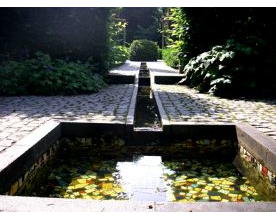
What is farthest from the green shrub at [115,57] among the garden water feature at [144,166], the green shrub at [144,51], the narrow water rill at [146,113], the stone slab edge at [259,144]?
the green shrub at [144,51]

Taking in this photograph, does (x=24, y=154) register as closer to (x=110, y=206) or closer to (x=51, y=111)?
(x=110, y=206)

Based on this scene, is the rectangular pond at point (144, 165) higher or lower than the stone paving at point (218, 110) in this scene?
lower

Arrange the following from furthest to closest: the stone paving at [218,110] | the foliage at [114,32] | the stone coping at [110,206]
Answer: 1. the foliage at [114,32]
2. the stone paving at [218,110]
3. the stone coping at [110,206]

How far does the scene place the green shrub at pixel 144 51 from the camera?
102 ft

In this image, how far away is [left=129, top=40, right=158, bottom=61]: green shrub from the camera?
102 ft

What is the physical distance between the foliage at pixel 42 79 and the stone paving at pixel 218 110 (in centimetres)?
227

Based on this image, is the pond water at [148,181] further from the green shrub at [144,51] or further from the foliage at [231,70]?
the green shrub at [144,51]

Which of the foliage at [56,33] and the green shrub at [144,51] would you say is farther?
the green shrub at [144,51]

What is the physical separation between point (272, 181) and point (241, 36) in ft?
23.2

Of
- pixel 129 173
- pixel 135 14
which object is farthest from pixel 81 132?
pixel 135 14

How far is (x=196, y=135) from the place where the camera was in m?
5.08

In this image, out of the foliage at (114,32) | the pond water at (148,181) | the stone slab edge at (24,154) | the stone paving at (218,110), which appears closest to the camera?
the stone slab edge at (24,154)

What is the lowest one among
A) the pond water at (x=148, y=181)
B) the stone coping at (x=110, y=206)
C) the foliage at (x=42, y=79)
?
the pond water at (x=148, y=181)

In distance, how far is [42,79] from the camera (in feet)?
28.8
